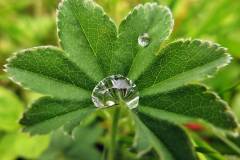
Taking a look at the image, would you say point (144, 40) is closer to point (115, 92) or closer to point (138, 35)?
point (138, 35)

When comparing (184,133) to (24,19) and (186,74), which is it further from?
(24,19)

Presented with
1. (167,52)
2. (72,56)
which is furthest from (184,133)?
(72,56)

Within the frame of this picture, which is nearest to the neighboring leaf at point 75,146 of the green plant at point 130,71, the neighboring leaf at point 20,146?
the neighboring leaf at point 20,146

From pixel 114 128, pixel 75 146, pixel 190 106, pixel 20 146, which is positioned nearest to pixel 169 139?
pixel 190 106

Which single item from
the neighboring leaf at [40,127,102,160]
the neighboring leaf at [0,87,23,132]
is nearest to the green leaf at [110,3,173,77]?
the neighboring leaf at [40,127,102,160]

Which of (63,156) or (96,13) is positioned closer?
(96,13)

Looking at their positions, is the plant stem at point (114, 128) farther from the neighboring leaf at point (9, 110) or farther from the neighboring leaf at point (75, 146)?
the neighboring leaf at point (9, 110)
